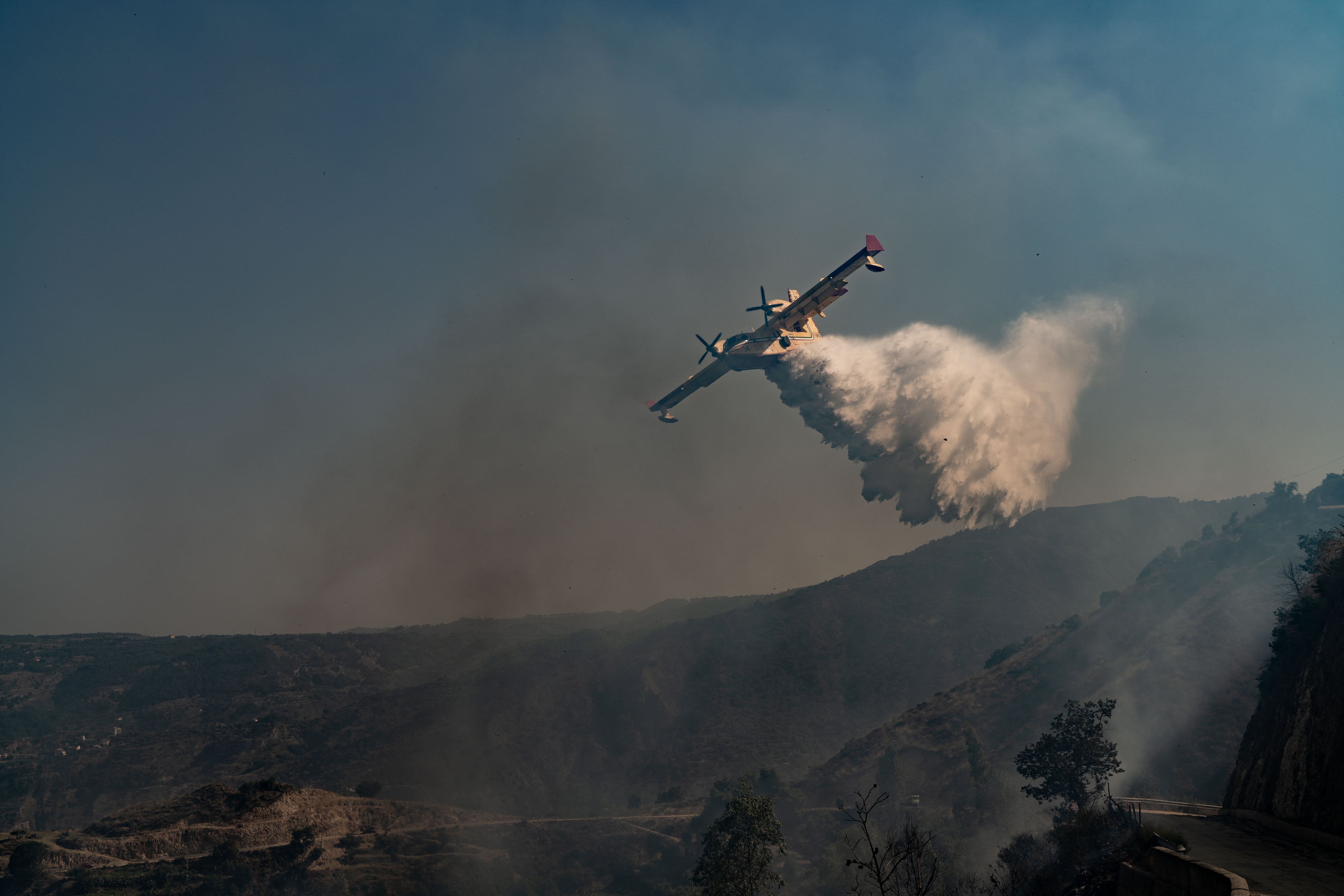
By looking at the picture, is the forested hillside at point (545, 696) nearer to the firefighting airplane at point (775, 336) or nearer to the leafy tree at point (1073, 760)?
the leafy tree at point (1073, 760)

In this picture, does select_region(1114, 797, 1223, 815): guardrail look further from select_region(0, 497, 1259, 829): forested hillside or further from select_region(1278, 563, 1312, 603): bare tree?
select_region(0, 497, 1259, 829): forested hillside

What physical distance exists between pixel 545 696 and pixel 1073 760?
116 meters

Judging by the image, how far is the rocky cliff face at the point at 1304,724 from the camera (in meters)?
24.3

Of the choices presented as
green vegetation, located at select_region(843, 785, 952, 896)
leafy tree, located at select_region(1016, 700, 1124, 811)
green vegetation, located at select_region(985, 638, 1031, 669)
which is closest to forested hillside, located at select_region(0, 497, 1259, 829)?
green vegetation, located at select_region(985, 638, 1031, 669)

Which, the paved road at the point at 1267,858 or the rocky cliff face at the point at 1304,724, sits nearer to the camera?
the paved road at the point at 1267,858

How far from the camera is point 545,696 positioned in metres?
149

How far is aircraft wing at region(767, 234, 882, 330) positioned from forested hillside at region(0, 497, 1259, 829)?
8676 centimetres

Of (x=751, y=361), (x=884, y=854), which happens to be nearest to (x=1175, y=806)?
(x=884, y=854)

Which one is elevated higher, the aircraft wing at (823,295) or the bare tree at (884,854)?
the aircraft wing at (823,295)

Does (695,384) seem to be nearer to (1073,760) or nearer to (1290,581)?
(1073,760)

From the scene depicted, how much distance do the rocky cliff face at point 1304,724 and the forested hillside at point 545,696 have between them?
92.0 meters

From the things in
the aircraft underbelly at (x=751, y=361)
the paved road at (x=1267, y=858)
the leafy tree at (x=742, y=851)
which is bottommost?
the leafy tree at (x=742, y=851)

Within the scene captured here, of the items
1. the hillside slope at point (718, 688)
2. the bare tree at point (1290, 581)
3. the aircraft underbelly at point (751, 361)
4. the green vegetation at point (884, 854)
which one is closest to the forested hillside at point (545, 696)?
the hillside slope at point (718, 688)

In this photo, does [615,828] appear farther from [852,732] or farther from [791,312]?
[791,312]
